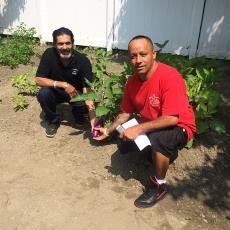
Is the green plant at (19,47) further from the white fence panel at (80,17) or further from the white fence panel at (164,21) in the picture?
the white fence panel at (164,21)

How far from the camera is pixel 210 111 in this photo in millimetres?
4508

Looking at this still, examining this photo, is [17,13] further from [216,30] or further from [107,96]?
[107,96]

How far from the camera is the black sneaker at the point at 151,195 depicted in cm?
386

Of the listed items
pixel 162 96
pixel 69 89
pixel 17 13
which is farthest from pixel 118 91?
pixel 17 13

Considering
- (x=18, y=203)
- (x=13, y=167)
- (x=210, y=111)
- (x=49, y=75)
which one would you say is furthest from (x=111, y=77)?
(x=18, y=203)

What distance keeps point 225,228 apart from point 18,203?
205cm

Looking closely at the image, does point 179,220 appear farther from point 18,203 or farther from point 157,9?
point 157,9

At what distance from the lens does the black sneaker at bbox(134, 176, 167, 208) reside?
3.86 metres

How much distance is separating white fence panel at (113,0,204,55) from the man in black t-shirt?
9.77 ft

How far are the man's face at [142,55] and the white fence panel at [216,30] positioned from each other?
13.5ft

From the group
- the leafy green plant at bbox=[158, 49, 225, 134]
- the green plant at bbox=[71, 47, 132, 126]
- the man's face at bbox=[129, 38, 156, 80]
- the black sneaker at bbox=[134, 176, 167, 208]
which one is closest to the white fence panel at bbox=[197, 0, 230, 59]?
the leafy green plant at bbox=[158, 49, 225, 134]

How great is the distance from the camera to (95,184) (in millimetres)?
4230

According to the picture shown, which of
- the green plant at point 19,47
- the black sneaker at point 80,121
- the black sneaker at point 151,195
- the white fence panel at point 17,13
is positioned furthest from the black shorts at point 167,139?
the white fence panel at point 17,13

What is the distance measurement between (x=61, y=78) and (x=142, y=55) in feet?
5.88
